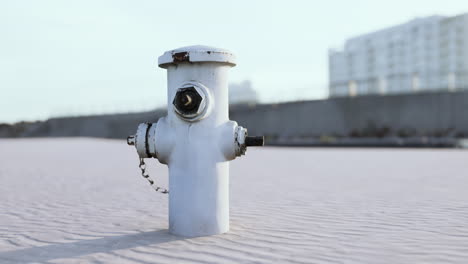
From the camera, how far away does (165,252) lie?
399 centimetres

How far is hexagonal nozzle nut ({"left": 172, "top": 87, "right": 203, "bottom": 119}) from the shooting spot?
429cm

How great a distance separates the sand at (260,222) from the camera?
156 inches

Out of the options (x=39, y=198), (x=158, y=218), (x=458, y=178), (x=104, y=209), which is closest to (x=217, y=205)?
(x=158, y=218)

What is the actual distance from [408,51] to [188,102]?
6697 centimetres

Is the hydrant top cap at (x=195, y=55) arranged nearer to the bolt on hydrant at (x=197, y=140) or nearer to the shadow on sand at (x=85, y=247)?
the bolt on hydrant at (x=197, y=140)

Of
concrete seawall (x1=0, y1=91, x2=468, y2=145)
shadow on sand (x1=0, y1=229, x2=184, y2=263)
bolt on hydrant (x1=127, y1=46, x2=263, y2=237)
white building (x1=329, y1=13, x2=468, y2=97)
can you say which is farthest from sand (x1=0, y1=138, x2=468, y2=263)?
white building (x1=329, y1=13, x2=468, y2=97)

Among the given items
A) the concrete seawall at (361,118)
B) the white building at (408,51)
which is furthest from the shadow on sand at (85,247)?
the white building at (408,51)

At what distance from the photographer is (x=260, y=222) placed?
17.1ft

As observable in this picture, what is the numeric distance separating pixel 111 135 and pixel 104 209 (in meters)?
37.8

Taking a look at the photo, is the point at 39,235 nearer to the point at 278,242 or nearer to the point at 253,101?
the point at 278,242

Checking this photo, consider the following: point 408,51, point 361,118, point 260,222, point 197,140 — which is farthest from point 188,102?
point 408,51

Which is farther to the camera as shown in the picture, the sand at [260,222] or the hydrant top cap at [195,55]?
the hydrant top cap at [195,55]

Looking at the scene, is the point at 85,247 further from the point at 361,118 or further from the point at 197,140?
the point at 361,118

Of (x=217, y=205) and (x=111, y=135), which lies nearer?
(x=217, y=205)
